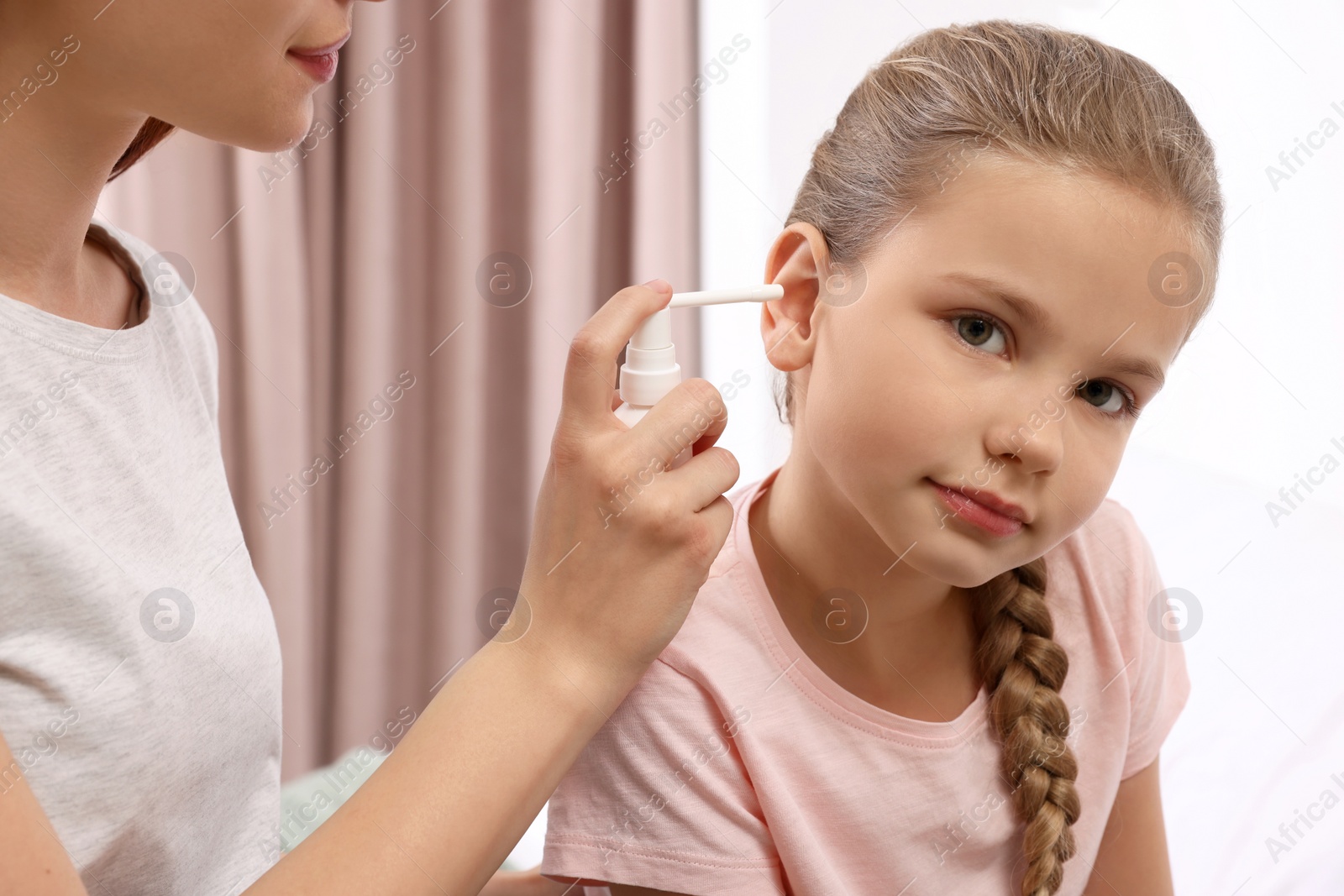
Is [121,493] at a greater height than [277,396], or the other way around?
[121,493]

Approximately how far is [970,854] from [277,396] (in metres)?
1.37

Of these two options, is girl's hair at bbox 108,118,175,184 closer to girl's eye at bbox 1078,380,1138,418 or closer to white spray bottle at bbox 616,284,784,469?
white spray bottle at bbox 616,284,784,469

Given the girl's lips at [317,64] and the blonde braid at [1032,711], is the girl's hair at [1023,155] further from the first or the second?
the girl's lips at [317,64]

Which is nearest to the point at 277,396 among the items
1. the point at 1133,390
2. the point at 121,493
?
the point at 121,493

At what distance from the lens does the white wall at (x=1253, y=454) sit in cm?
115

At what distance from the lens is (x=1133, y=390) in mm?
734

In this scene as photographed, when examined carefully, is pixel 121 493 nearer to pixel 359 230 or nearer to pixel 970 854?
pixel 970 854

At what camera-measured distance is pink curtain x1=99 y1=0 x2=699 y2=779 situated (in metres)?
1.76

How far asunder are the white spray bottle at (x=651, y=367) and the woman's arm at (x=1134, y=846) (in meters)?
0.54

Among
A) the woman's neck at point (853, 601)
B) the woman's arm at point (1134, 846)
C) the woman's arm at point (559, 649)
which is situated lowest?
the woman's arm at point (1134, 846)

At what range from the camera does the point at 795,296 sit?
0.81m

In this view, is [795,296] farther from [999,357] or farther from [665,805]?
[665,805]

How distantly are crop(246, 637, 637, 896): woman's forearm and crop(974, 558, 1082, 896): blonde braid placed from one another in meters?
0.35

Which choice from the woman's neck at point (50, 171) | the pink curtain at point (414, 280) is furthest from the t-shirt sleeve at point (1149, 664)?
the pink curtain at point (414, 280)
